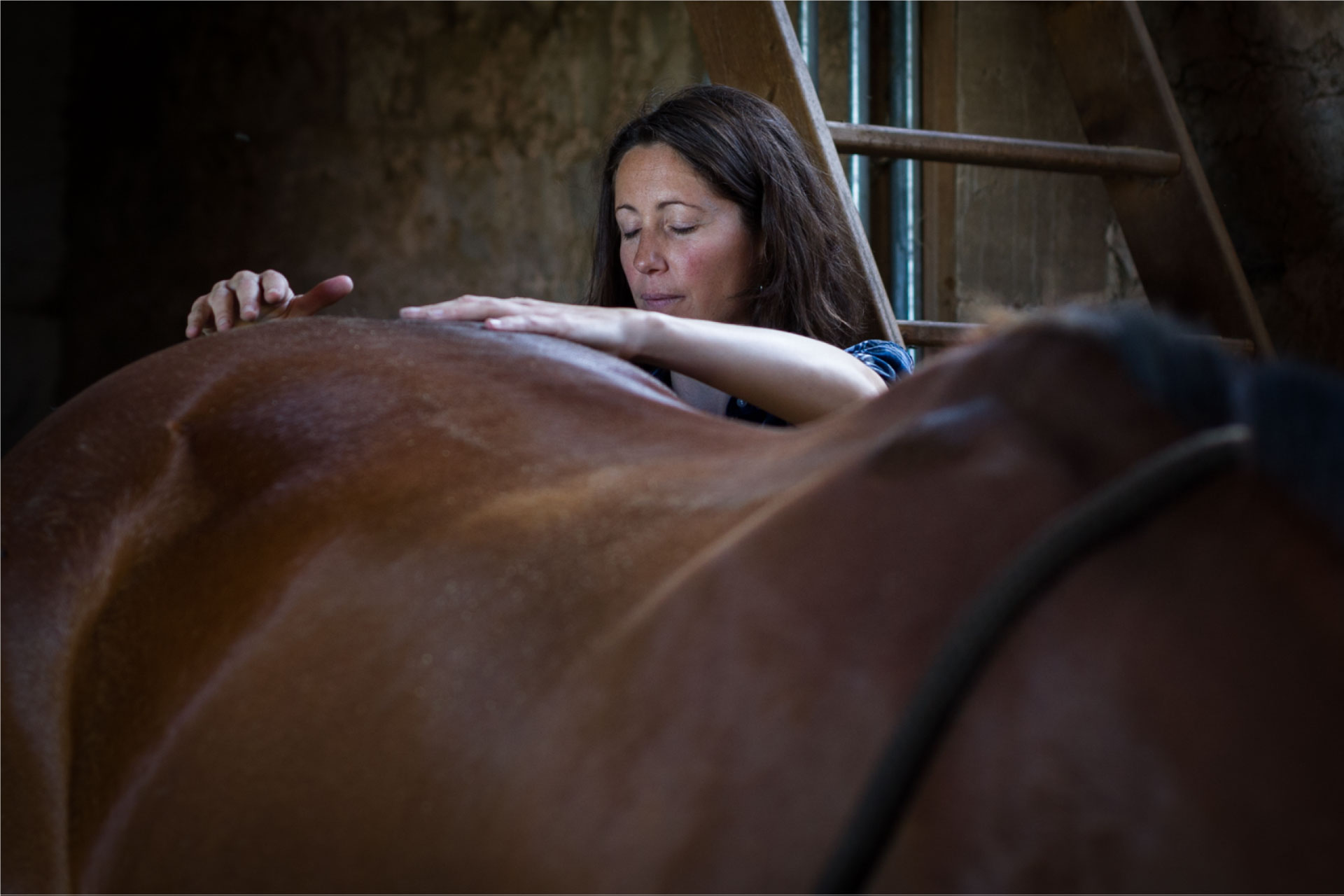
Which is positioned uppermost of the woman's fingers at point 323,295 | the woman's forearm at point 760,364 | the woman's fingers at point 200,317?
the woman's fingers at point 323,295

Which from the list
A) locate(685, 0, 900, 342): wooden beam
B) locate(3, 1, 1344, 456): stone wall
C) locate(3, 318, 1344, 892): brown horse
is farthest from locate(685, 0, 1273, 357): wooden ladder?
locate(3, 318, 1344, 892): brown horse

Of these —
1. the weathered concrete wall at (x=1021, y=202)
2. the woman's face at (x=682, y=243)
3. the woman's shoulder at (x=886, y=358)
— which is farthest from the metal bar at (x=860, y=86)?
the woman's shoulder at (x=886, y=358)

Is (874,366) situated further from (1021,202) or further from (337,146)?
(337,146)

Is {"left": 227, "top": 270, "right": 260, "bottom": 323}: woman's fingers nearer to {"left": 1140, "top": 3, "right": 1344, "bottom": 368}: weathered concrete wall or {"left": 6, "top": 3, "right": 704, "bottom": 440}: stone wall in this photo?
{"left": 1140, "top": 3, "right": 1344, "bottom": 368}: weathered concrete wall

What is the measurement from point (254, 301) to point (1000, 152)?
1.19m

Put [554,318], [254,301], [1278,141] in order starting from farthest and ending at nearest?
1. [1278,141]
2. [254,301]
3. [554,318]

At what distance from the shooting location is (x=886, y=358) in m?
1.44

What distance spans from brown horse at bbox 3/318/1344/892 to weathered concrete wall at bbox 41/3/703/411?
2719 mm

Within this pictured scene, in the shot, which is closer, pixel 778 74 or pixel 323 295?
pixel 323 295

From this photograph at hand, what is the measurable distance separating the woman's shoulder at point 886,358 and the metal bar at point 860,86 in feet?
4.26

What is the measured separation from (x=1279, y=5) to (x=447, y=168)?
2457mm

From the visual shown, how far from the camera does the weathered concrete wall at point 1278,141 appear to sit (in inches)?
87.1

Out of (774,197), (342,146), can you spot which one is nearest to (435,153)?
(342,146)

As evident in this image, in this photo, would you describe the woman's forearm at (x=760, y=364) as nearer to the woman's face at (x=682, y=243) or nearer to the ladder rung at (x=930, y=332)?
the woman's face at (x=682, y=243)
